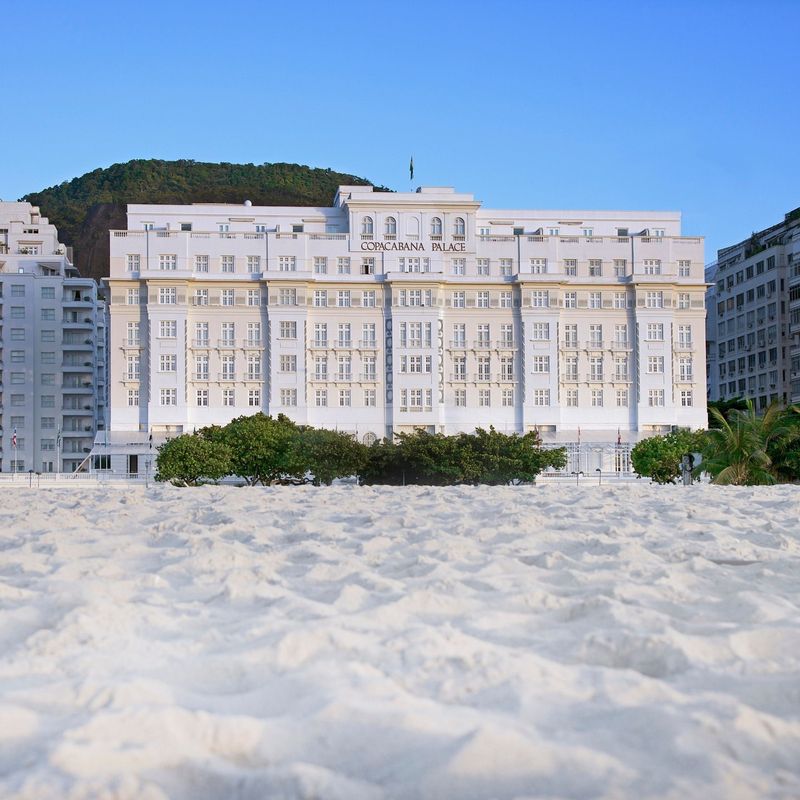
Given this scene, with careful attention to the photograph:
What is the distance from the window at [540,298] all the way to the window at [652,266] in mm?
7881

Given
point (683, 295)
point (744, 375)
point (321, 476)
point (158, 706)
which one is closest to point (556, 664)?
point (158, 706)

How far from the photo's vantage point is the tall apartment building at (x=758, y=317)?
309ft

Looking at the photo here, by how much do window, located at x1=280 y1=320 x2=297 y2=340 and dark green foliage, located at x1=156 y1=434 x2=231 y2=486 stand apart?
2726 centimetres

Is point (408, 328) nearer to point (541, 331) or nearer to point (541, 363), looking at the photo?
point (541, 331)

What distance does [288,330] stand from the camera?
77625 millimetres

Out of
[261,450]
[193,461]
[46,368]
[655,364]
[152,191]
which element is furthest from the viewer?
[152,191]

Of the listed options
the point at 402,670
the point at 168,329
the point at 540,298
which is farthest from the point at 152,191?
the point at 402,670

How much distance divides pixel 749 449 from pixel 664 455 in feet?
56.1

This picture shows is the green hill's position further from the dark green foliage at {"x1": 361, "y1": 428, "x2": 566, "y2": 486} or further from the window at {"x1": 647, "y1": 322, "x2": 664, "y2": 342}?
the dark green foliage at {"x1": 361, "y1": 428, "x2": 566, "y2": 486}

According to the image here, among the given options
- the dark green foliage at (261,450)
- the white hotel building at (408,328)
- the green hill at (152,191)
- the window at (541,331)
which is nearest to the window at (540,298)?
the white hotel building at (408,328)

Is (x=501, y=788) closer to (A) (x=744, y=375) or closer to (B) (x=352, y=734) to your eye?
(B) (x=352, y=734)

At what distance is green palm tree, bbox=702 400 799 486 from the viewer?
3484 centimetres

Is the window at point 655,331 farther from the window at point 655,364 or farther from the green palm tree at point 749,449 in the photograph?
the green palm tree at point 749,449

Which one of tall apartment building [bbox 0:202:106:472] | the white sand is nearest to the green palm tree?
the white sand
